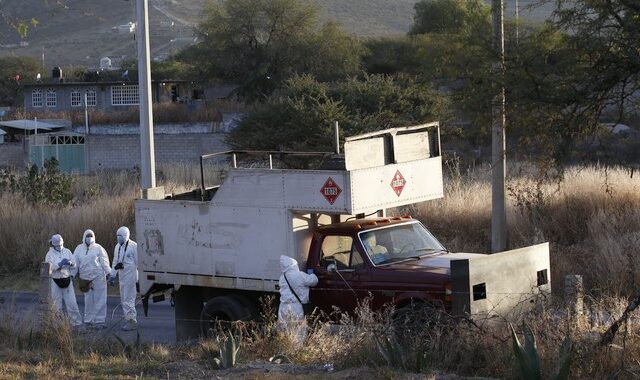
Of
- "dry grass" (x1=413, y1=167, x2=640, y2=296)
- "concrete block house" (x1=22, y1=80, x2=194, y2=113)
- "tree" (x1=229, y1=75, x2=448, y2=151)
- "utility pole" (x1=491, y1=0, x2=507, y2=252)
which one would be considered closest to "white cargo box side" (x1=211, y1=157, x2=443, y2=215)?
"utility pole" (x1=491, y1=0, x2=507, y2=252)

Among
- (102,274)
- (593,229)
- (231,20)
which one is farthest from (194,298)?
(231,20)

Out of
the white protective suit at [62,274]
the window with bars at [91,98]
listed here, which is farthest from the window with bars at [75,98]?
the white protective suit at [62,274]

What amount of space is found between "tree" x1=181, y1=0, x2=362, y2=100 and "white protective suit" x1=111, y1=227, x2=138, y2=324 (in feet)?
157

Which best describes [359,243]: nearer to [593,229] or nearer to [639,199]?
[593,229]

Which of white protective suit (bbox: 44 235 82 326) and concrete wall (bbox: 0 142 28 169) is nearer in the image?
white protective suit (bbox: 44 235 82 326)

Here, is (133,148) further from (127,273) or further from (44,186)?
(127,273)

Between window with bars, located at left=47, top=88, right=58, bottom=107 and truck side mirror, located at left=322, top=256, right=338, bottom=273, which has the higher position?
window with bars, located at left=47, top=88, right=58, bottom=107

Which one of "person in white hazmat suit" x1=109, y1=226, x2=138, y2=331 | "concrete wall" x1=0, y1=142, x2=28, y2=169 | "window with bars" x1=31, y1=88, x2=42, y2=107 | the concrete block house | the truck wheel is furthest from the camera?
"window with bars" x1=31, y1=88, x2=42, y2=107

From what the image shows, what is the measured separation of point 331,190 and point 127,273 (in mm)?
5464

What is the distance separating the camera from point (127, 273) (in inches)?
677

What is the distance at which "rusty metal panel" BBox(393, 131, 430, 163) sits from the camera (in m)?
14.6

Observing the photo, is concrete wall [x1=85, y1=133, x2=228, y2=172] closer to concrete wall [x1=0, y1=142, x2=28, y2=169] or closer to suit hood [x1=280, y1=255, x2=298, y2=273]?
concrete wall [x1=0, y1=142, x2=28, y2=169]

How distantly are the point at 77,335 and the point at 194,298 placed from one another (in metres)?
1.84

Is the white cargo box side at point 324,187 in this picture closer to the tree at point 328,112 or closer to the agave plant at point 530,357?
the agave plant at point 530,357
